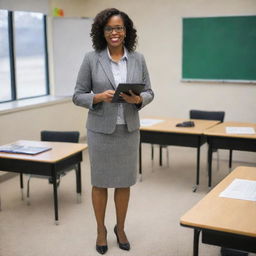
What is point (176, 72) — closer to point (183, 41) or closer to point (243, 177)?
point (183, 41)

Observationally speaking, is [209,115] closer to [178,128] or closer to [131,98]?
[178,128]

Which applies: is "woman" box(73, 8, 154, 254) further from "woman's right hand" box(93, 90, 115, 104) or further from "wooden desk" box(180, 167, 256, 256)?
"wooden desk" box(180, 167, 256, 256)

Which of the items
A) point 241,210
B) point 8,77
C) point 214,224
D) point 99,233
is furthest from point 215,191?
point 8,77

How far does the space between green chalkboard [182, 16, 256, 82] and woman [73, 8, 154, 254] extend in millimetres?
3269

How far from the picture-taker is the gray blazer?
3.05 meters

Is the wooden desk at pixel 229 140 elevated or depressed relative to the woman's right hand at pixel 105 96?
depressed

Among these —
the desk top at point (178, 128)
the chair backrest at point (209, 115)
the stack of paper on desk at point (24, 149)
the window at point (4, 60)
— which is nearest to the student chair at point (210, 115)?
the chair backrest at point (209, 115)

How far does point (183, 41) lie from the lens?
21.3 feet

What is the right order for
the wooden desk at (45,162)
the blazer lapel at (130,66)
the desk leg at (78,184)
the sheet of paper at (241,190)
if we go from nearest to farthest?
1. the sheet of paper at (241,190)
2. the blazer lapel at (130,66)
3. the wooden desk at (45,162)
4. the desk leg at (78,184)

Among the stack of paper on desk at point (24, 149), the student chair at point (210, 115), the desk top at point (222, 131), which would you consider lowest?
the stack of paper on desk at point (24, 149)

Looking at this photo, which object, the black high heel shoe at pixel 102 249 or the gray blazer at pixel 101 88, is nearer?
the gray blazer at pixel 101 88

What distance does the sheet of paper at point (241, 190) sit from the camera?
229 cm

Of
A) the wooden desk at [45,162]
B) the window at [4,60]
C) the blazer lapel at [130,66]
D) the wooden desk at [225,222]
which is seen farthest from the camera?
the window at [4,60]

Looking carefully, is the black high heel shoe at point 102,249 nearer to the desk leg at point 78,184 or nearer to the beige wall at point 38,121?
the desk leg at point 78,184
